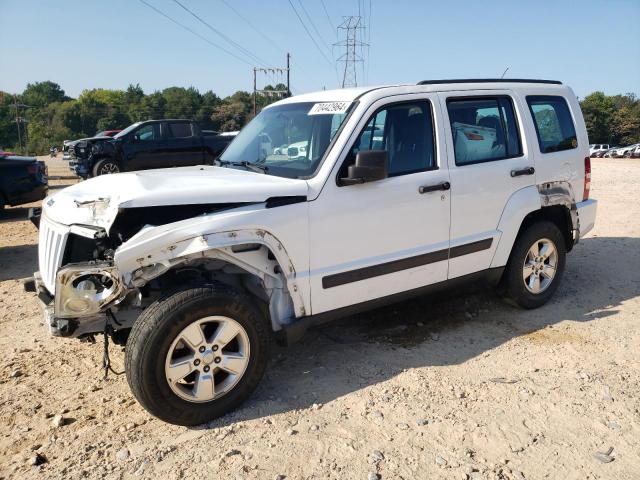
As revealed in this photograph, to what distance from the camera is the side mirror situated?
11.1 feet

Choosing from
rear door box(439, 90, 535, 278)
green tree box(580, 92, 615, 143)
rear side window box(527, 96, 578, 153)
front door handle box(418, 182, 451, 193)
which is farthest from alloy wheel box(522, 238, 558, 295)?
green tree box(580, 92, 615, 143)

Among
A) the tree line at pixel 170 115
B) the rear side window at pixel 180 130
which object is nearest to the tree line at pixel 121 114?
the tree line at pixel 170 115

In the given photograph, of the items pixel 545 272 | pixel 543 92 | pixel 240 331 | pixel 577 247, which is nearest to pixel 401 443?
pixel 240 331

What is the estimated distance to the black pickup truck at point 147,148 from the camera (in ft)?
49.8

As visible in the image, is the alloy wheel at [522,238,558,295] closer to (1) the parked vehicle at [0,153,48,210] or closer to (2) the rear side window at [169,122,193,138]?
(1) the parked vehicle at [0,153,48,210]

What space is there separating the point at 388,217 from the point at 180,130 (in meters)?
13.8

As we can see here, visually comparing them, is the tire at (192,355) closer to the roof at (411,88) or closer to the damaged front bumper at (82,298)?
the damaged front bumper at (82,298)

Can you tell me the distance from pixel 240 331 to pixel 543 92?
3.76 meters

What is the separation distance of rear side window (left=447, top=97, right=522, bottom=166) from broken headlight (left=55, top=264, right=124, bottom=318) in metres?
2.76

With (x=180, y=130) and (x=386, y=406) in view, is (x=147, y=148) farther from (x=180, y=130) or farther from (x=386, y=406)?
(x=386, y=406)

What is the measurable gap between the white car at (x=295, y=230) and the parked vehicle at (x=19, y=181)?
7066mm

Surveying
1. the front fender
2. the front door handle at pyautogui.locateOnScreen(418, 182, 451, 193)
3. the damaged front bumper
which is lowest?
the damaged front bumper

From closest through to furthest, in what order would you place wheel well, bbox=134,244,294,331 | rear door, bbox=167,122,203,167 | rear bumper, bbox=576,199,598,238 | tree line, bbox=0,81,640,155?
wheel well, bbox=134,244,294,331
rear bumper, bbox=576,199,598,238
rear door, bbox=167,122,203,167
tree line, bbox=0,81,640,155

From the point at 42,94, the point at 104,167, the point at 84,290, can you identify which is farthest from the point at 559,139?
the point at 42,94
